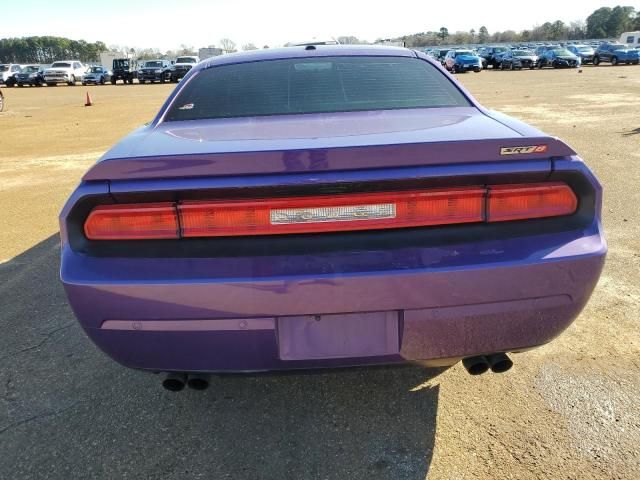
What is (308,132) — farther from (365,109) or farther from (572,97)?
(572,97)

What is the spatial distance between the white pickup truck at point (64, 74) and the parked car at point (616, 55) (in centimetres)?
4216

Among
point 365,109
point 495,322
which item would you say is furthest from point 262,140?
point 495,322

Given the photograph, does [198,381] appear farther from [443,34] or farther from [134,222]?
[443,34]

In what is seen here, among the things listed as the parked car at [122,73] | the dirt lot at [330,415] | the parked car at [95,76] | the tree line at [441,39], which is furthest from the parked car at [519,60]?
the tree line at [441,39]

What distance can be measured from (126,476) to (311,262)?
4.03ft

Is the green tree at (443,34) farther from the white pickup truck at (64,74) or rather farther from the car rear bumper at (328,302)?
the car rear bumper at (328,302)

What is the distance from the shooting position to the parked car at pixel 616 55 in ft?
136

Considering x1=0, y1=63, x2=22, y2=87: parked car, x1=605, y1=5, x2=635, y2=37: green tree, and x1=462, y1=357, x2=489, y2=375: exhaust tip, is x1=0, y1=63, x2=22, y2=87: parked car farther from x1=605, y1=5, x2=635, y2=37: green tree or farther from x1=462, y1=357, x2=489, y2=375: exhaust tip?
x1=605, y1=5, x2=635, y2=37: green tree

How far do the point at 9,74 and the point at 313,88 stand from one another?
153 feet

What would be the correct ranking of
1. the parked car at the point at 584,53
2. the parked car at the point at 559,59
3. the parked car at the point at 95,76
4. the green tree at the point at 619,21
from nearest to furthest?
the parked car at the point at 559,59 < the parked car at the point at 95,76 < the parked car at the point at 584,53 < the green tree at the point at 619,21

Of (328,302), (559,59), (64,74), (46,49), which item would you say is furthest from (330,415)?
(46,49)

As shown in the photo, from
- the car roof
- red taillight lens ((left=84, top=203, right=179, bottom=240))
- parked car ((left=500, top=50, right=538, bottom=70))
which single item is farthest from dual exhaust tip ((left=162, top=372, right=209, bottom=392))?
parked car ((left=500, top=50, right=538, bottom=70))

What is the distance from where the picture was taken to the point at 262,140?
2092 mm

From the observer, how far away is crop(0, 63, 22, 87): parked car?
134 feet
